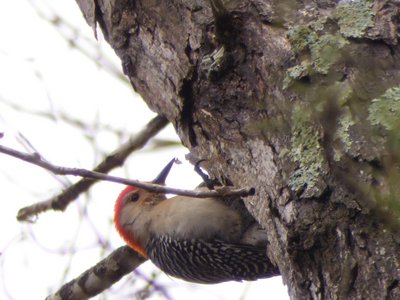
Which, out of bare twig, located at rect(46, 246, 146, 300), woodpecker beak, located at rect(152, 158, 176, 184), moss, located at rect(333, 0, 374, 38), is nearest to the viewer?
moss, located at rect(333, 0, 374, 38)

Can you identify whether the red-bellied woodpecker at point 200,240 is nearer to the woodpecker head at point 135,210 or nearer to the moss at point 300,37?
the woodpecker head at point 135,210

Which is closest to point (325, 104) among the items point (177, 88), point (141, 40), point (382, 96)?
point (382, 96)

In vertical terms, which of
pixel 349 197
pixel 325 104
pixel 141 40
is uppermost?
pixel 141 40

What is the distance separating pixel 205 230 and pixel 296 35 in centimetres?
195

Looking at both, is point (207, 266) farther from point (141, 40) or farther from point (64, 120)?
point (141, 40)

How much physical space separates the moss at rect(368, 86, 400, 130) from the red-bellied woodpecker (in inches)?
80.7

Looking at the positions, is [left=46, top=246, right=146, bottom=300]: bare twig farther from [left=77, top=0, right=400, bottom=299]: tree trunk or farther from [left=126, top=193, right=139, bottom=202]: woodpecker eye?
[left=77, top=0, right=400, bottom=299]: tree trunk

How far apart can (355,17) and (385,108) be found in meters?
0.53

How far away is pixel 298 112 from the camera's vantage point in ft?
8.04

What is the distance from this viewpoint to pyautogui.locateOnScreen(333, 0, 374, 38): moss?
2.51 metres

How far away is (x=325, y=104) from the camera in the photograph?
2.23m

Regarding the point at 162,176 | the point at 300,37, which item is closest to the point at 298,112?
the point at 300,37

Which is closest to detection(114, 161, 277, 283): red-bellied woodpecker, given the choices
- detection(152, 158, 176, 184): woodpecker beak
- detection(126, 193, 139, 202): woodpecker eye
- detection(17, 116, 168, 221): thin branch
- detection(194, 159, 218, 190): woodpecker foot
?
detection(152, 158, 176, 184): woodpecker beak

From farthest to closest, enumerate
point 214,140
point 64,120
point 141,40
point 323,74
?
1. point 64,120
2. point 141,40
3. point 214,140
4. point 323,74
